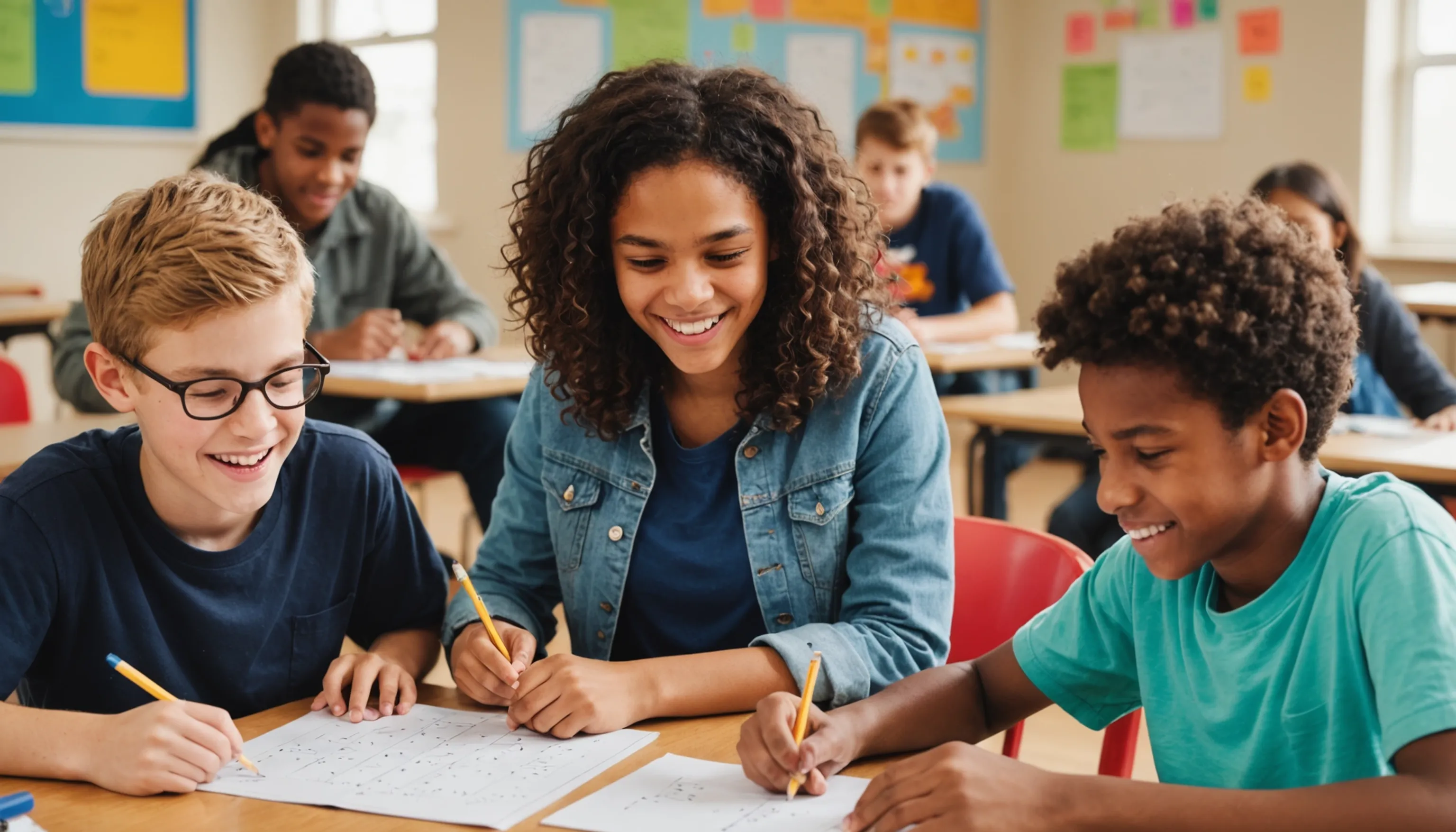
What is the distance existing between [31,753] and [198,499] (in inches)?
11.4

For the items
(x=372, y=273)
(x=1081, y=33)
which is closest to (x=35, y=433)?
(x=372, y=273)

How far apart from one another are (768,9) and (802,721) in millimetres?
4974

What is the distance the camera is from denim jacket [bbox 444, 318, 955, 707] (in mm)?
1332

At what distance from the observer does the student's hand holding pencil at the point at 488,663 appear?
126 centimetres

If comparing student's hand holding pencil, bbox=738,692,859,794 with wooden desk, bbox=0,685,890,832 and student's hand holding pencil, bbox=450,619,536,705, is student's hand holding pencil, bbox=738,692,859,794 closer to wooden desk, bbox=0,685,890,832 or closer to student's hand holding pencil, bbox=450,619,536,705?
wooden desk, bbox=0,685,890,832

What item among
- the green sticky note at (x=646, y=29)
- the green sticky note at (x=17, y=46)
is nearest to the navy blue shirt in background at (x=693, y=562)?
the green sticky note at (x=646, y=29)

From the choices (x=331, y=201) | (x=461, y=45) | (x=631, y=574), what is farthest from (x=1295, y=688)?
(x=461, y=45)

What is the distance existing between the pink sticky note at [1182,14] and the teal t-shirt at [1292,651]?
5.11 meters

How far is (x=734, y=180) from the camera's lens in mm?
1399

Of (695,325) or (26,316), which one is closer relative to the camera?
(695,325)

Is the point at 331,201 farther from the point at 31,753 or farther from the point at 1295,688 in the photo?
the point at 1295,688

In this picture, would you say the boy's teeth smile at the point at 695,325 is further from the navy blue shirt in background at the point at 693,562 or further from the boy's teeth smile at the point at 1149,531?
the boy's teeth smile at the point at 1149,531

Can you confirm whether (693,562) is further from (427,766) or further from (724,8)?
(724,8)

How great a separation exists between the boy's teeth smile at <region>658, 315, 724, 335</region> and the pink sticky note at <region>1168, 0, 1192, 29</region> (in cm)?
497
